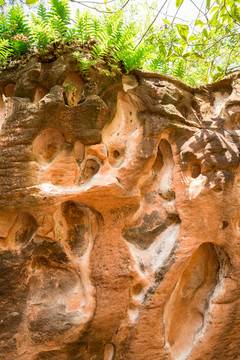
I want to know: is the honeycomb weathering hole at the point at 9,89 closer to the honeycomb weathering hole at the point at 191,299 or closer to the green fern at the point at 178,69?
the green fern at the point at 178,69

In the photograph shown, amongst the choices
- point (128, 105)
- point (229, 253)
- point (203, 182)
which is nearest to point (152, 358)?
point (229, 253)

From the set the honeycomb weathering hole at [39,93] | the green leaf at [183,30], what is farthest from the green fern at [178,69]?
the honeycomb weathering hole at [39,93]

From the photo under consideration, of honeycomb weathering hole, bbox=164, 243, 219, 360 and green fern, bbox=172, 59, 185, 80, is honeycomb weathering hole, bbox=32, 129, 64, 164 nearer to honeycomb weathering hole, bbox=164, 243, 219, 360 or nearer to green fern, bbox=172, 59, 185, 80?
honeycomb weathering hole, bbox=164, 243, 219, 360

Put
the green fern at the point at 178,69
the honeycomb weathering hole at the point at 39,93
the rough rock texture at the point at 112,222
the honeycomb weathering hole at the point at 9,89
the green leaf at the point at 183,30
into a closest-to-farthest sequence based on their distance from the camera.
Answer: the rough rock texture at the point at 112,222 < the honeycomb weathering hole at the point at 39,93 < the honeycomb weathering hole at the point at 9,89 < the green leaf at the point at 183,30 < the green fern at the point at 178,69

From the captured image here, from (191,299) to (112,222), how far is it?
1.15 m

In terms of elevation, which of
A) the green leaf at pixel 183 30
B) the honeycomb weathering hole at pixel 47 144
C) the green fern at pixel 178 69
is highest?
the green leaf at pixel 183 30

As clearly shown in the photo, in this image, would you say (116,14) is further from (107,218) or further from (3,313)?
(3,313)

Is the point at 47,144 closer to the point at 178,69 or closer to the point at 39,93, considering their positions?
the point at 39,93

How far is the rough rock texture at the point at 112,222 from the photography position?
2322 millimetres

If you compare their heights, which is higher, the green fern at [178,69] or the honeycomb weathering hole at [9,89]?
the green fern at [178,69]

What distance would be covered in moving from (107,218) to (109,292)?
0.61m

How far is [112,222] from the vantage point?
8.38 ft

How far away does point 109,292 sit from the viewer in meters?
2.44

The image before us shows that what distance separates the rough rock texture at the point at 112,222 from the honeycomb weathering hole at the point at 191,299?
0.03 ft
